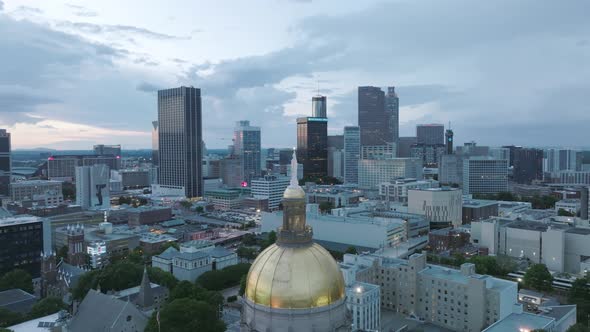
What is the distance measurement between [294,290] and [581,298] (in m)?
52.7

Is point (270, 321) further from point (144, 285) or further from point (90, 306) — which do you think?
point (144, 285)

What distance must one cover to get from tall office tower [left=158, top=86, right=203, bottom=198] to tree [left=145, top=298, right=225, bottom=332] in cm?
14782

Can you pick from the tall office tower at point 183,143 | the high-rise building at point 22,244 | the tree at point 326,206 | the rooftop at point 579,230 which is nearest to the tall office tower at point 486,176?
the tree at point 326,206

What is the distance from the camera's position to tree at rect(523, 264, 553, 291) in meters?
63.7

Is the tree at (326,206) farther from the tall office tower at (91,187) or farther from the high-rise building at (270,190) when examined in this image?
the tall office tower at (91,187)

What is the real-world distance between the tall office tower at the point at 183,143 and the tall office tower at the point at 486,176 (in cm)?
11518

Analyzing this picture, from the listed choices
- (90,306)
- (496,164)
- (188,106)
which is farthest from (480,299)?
(188,106)

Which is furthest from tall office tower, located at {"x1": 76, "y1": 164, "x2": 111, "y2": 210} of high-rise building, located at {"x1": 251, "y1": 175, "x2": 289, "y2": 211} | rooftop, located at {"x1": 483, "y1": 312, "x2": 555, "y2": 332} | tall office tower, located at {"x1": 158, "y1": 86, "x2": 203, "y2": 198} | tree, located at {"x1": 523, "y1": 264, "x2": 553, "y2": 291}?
rooftop, located at {"x1": 483, "y1": 312, "x2": 555, "y2": 332}

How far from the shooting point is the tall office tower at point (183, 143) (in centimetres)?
18800

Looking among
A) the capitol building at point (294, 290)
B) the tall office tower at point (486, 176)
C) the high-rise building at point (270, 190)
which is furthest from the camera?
the tall office tower at point (486, 176)

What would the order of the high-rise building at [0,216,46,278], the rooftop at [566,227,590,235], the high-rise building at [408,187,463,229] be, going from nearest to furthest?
the high-rise building at [0,216,46,278], the rooftop at [566,227,590,235], the high-rise building at [408,187,463,229]

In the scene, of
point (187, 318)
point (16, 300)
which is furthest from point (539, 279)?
point (16, 300)

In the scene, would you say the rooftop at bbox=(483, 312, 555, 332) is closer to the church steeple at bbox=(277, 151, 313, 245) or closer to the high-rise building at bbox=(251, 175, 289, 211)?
the church steeple at bbox=(277, 151, 313, 245)

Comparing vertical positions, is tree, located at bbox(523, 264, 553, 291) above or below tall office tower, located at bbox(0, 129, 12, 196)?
below
